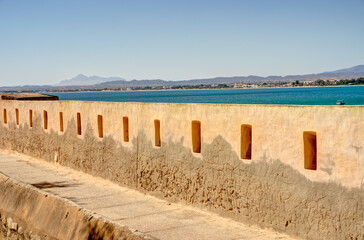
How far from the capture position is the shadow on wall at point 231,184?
6.12 metres

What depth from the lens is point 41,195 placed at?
986 centimetres

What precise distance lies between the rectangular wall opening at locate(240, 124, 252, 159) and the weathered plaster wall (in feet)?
0.24

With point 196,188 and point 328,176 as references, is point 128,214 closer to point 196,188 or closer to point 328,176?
point 196,188

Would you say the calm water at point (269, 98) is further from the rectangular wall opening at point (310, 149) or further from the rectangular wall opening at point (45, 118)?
the rectangular wall opening at point (310, 149)

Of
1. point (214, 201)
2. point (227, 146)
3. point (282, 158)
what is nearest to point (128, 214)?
point (214, 201)

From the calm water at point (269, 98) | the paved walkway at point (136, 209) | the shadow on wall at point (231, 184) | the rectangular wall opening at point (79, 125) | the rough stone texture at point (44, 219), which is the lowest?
the calm water at point (269, 98)

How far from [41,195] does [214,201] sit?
3692 mm

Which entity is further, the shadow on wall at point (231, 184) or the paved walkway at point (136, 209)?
the paved walkway at point (136, 209)

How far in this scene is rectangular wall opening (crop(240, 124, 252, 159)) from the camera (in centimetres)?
742

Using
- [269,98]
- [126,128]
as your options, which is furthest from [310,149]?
[269,98]

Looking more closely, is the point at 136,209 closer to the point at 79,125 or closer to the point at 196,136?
the point at 196,136

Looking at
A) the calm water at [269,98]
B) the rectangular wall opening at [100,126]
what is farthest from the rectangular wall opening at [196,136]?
the calm water at [269,98]

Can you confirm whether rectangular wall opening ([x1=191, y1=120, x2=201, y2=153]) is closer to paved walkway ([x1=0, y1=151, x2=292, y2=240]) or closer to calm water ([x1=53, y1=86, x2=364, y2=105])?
paved walkway ([x1=0, y1=151, x2=292, y2=240])

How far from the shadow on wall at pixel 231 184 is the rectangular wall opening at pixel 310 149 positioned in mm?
196
